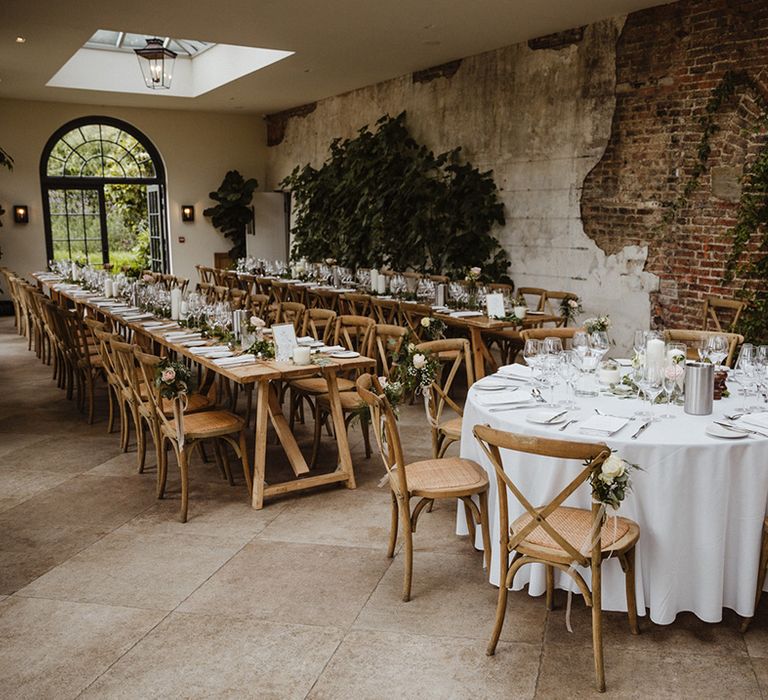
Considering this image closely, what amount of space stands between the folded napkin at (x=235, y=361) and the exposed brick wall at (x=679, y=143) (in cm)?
441


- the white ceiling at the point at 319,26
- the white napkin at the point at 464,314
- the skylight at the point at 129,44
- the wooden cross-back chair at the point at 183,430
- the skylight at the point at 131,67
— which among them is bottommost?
the wooden cross-back chair at the point at 183,430

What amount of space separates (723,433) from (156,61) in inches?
358

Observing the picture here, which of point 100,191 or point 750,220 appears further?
point 100,191

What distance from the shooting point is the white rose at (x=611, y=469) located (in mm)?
2607

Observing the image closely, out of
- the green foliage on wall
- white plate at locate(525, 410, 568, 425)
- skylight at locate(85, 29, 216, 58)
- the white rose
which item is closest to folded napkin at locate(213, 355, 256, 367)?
white plate at locate(525, 410, 568, 425)

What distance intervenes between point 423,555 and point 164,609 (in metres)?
1.28

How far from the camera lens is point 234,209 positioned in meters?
15.9

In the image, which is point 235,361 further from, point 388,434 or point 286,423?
point 388,434

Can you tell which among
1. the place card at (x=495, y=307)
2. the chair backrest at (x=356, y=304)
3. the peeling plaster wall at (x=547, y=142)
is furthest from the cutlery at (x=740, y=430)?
the chair backrest at (x=356, y=304)

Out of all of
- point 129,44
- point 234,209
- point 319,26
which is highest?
point 129,44

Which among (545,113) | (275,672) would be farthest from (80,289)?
(275,672)

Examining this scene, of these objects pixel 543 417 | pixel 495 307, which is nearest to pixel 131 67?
pixel 495 307

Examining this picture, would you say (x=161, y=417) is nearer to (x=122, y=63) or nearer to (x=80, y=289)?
(x=80, y=289)

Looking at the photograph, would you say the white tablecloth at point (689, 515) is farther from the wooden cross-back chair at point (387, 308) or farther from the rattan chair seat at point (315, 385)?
the wooden cross-back chair at point (387, 308)
